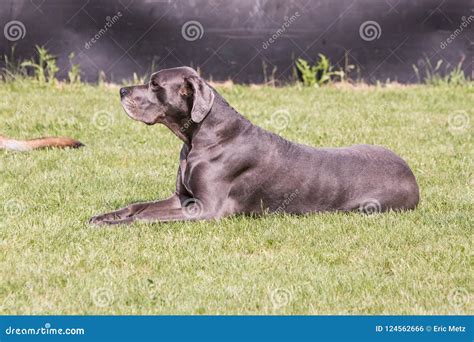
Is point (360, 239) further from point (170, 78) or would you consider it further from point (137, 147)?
point (137, 147)

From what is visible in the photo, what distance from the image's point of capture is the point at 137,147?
382 inches

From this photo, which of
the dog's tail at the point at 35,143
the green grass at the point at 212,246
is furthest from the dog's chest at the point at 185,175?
the dog's tail at the point at 35,143

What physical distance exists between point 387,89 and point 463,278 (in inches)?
307

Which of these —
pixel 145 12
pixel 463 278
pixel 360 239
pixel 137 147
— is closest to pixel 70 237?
pixel 360 239
